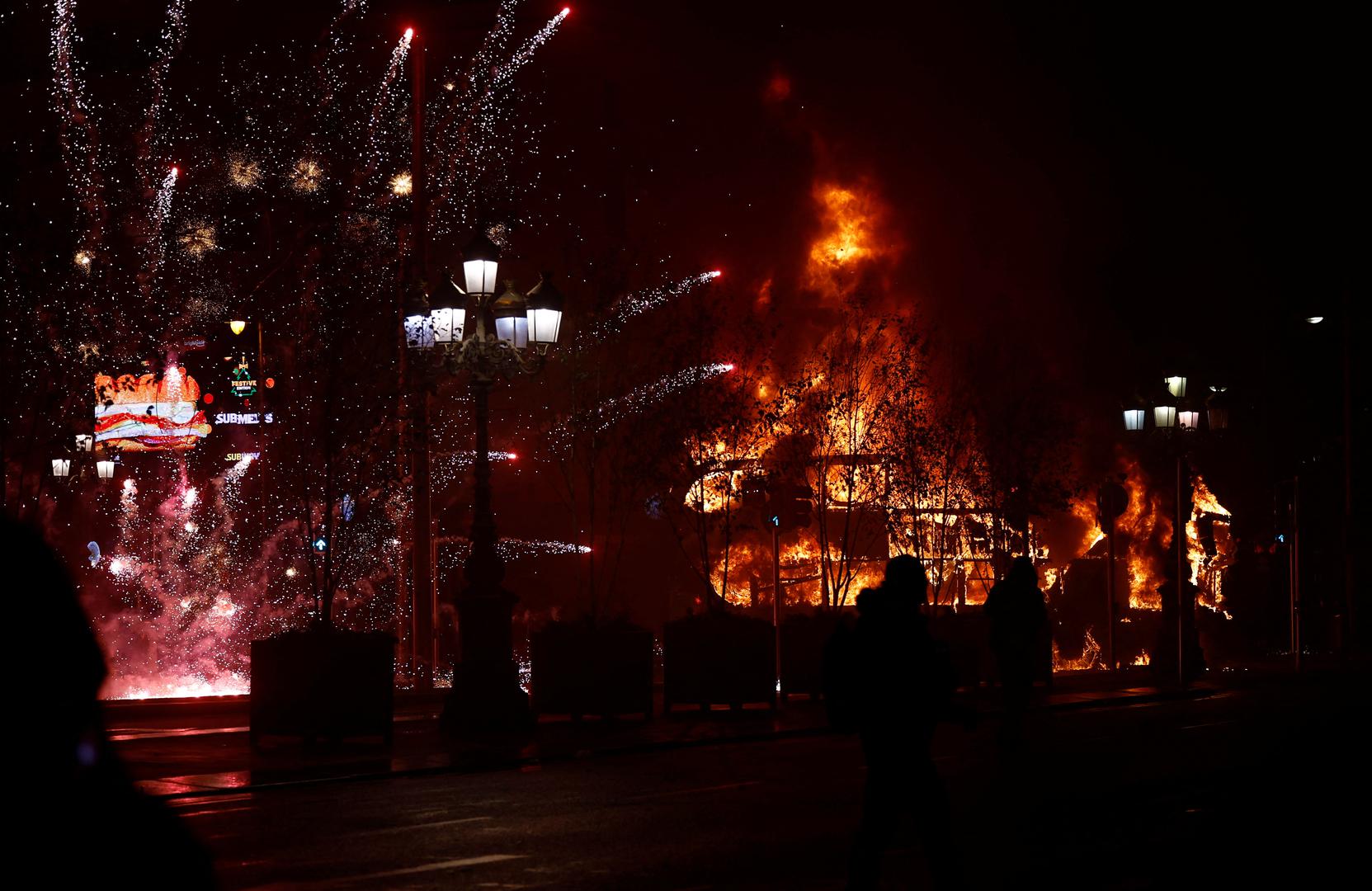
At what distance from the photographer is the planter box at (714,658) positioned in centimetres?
Result: 2216

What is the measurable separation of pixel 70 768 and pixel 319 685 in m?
15.8

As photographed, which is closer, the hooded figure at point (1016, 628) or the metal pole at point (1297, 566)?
the hooded figure at point (1016, 628)

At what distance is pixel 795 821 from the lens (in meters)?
11.6

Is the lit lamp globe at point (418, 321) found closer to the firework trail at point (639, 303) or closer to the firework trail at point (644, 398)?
the firework trail at point (639, 303)

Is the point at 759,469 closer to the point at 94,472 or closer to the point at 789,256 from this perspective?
the point at 789,256

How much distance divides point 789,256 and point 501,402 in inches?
443

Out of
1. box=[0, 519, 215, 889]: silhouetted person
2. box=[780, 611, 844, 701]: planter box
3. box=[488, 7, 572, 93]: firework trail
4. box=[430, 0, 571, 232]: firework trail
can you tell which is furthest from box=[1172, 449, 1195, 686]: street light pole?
box=[0, 519, 215, 889]: silhouetted person

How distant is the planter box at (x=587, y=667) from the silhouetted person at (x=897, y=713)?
1302 centimetres

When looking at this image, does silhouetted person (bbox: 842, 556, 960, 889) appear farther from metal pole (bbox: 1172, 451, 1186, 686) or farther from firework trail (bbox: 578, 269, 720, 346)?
metal pole (bbox: 1172, 451, 1186, 686)

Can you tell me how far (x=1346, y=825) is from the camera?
11.3 m

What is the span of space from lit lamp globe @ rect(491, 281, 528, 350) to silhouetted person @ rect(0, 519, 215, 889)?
1629 centimetres

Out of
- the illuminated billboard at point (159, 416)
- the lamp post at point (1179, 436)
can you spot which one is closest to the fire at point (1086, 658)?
the lamp post at point (1179, 436)

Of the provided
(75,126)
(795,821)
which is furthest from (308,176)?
(795,821)

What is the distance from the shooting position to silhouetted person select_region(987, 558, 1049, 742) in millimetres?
16781
